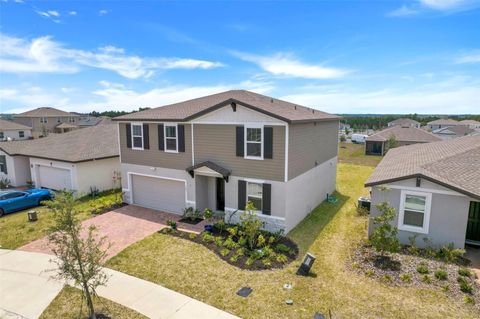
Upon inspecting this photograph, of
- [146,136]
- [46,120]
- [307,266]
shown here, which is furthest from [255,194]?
[46,120]

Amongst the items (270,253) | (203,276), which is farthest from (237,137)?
(203,276)

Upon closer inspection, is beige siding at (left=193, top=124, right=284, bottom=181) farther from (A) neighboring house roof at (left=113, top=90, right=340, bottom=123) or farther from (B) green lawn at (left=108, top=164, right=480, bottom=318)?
(B) green lawn at (left=108, top=164, right=480, bottom=318)

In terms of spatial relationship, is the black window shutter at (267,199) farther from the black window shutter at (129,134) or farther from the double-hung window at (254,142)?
the black window shutter at (129,134)

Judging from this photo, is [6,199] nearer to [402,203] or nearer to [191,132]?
[191,132]

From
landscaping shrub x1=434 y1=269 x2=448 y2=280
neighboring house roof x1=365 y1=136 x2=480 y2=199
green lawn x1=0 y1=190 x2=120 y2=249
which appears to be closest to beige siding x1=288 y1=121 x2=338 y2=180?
neighboring house roof x1=365 y1=136 x2=480 y2=199

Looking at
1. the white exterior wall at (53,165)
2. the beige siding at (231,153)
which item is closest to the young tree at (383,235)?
the beige siding at (231,153)

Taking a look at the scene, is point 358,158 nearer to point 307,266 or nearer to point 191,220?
point 191,220
